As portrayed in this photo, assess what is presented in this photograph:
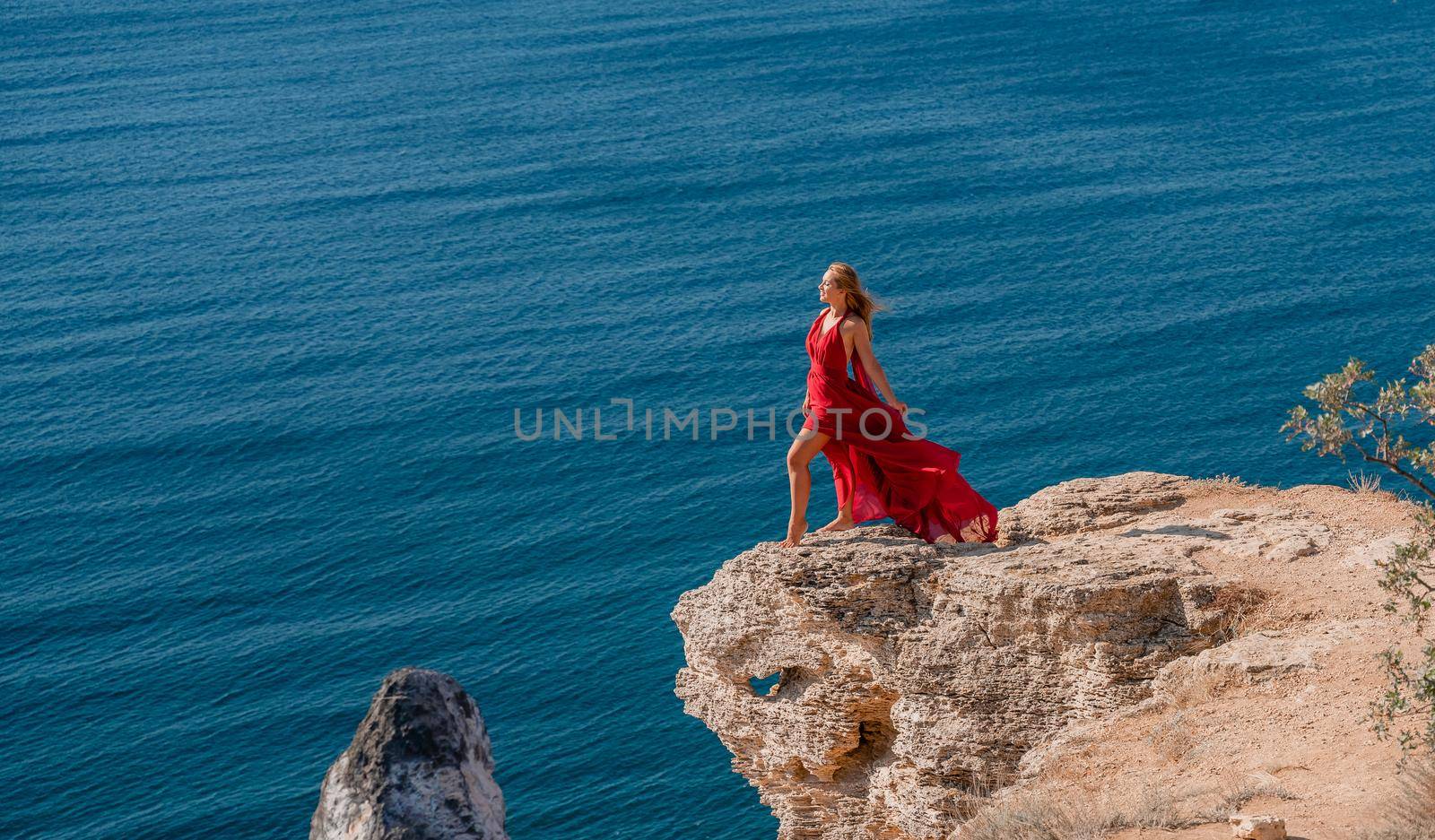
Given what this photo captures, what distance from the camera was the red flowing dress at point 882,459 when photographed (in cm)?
1229

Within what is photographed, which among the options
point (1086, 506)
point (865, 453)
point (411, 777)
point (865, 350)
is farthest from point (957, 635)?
point (411, 777)

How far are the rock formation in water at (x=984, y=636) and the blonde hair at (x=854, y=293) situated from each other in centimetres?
188

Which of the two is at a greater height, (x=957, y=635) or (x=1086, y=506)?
(x=1086, y=506)

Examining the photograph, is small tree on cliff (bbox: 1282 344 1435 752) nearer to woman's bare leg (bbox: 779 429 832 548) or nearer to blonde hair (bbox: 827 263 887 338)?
blonde hair (bbox: 827 263 887 338)

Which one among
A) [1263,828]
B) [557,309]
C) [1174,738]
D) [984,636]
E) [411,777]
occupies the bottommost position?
[557,309]

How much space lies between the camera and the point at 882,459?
1235cm

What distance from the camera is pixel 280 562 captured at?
4659cm

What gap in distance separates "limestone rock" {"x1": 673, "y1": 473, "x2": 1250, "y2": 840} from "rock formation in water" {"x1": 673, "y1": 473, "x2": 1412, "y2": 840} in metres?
0.02

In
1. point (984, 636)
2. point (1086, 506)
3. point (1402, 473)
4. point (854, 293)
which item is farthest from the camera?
point (1086, 506)

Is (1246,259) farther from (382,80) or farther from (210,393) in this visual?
(382,80)

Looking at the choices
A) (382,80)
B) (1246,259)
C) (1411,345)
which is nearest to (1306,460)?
(1411,345)

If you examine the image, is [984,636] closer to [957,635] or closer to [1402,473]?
[957,635]

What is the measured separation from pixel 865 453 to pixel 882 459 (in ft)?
0.50

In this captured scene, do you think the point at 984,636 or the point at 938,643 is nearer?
the point at 984,636
